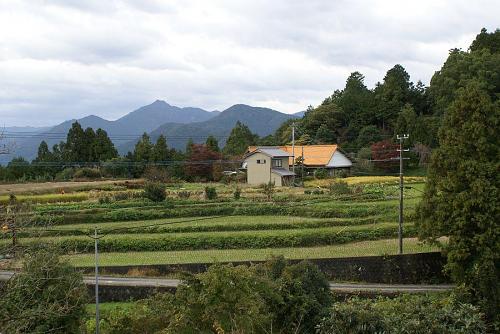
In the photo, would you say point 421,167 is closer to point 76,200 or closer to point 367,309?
point 76,200

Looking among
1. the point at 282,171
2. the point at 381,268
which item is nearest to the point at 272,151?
the point at 282,171

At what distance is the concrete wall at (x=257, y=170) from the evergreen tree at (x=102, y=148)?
1467 centimetres

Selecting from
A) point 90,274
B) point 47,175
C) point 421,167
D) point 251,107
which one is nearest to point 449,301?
point 90,274

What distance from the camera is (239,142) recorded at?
57.9m

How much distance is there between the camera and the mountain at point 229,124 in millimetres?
139375

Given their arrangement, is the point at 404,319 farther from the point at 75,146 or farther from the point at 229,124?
the point at 229,124

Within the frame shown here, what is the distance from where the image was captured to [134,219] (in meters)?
29.0

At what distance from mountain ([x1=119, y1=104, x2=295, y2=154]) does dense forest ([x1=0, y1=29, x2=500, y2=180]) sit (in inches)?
3179

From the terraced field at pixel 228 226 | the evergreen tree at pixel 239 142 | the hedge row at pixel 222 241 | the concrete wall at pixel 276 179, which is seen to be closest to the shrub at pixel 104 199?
the terraced field at pixel 228 226

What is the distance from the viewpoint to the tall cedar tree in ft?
53.7

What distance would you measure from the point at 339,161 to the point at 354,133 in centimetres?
778

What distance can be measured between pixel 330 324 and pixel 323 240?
12137 mm

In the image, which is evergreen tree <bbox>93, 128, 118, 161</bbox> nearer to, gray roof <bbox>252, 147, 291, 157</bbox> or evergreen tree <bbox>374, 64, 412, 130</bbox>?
gray roof <bbox>252, 147, 291, 157</bbox>

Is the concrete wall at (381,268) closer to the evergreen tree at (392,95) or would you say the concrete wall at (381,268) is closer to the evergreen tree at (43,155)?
the evergreen tree at (43,155)
